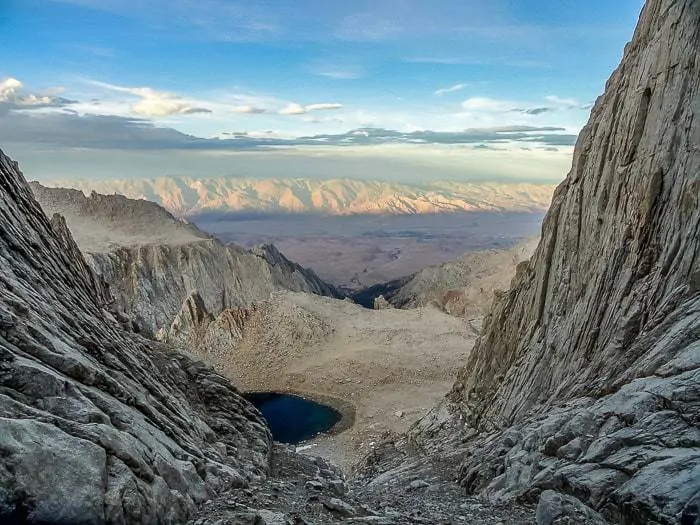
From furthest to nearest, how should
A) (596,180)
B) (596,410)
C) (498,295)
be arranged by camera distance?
(498,295)
(596,180)
(596,410)

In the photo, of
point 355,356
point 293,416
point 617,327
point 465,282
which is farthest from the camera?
point 465,282

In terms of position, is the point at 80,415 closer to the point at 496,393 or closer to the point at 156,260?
the point at 496,393

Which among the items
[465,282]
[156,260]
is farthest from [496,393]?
[465,282]

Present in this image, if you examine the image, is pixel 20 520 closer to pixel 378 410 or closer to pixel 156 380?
pixel 156 380

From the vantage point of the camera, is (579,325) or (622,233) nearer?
(622,233)

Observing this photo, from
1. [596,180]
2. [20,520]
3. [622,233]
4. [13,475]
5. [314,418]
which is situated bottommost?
[314,418]

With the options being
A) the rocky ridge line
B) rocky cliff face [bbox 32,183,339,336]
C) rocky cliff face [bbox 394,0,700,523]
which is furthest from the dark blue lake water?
rocky cliff face [bbox 394,0,700,523]

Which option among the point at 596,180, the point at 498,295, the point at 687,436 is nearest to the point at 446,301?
the point at 498,295
